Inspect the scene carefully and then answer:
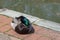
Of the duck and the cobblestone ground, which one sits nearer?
the cobblestone ground

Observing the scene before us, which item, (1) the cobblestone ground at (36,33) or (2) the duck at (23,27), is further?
(2) the duck at (23,27)

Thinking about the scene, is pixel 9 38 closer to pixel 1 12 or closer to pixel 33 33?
pixel 33 33

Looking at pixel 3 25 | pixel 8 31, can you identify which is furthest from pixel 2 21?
pixel 8 31

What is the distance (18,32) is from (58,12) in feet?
8.49

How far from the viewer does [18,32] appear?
12.0ft

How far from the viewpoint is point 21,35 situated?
3.57 metres

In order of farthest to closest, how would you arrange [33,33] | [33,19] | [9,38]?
[33,19], [33,33], [9,38]

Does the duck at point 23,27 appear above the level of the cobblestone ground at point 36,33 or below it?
above

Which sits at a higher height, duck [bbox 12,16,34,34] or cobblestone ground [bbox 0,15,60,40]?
duck [bbox 12,16,34,34]

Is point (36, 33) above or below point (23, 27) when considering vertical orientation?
below

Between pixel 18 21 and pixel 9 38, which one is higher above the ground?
pixel 18 21

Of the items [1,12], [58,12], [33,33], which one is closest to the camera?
[33,33]

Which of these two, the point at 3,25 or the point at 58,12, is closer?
the point at 3,25

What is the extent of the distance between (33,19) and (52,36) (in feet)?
3.12
